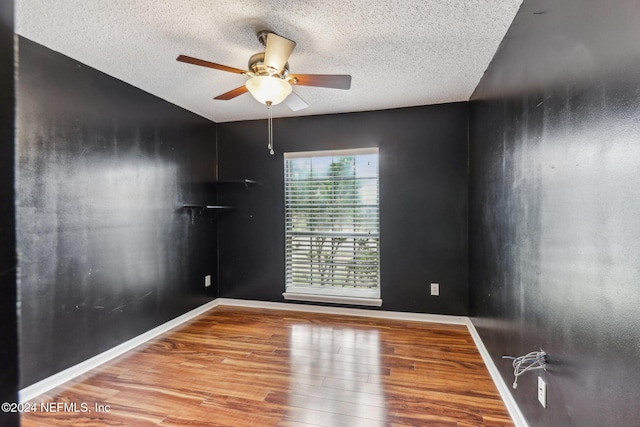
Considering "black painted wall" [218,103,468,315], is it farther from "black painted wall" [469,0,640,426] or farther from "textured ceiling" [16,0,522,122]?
"black painted wall" [469,0,640,426]

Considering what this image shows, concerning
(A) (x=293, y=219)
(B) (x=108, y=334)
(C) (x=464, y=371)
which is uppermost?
(A) (x=293, y=219)

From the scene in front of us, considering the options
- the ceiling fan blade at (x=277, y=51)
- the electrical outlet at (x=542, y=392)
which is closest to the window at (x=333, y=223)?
the ceiling fan blade at (x=277, y=51)

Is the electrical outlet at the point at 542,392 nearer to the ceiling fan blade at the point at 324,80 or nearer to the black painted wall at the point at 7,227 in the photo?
the black painted wall at the point at 7,227

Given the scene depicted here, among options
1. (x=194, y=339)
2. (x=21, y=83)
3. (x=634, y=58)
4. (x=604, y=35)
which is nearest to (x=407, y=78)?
(x=604, y=35)

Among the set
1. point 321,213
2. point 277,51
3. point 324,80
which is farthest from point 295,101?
point 321,213

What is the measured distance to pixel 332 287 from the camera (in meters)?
3.61

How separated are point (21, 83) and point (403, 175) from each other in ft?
10.5

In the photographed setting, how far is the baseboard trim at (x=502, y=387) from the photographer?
5.61 ft

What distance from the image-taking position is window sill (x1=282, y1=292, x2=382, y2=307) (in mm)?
3406

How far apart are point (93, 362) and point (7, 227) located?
279 centimetres

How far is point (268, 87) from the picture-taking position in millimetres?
1927

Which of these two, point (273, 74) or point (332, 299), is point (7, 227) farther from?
point (332, 299)

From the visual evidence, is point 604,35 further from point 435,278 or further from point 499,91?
point 435,278

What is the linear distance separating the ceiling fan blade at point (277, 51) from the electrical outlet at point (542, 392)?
2.20 meters
